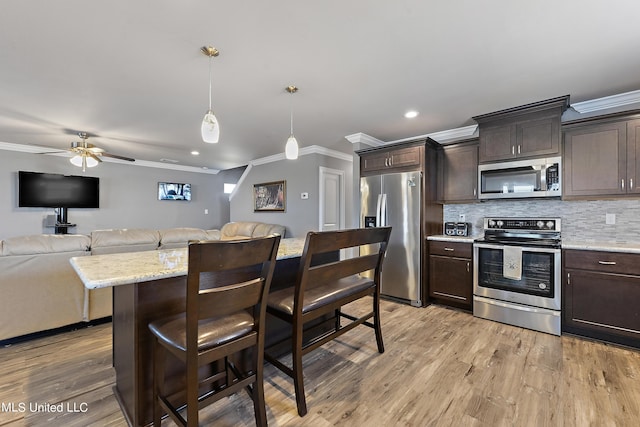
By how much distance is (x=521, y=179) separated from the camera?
3.18 m

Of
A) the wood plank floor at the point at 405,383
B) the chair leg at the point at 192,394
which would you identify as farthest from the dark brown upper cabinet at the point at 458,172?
the chair leg at the point at 192,394

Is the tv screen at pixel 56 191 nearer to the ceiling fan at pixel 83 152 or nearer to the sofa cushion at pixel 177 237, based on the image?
the ceiling fan at pixel 83 152

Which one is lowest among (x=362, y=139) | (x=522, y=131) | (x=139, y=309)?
(x=139, y=309)

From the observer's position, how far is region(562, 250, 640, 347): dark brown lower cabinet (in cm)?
237

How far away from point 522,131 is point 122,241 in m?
4.27

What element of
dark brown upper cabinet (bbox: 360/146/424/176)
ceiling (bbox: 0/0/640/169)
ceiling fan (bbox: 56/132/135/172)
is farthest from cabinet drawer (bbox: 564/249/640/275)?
ceiling fan (bbox: 56/132/135/172)

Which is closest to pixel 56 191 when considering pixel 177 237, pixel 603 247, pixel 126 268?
pixel 177 237

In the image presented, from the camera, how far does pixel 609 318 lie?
246 centimetres

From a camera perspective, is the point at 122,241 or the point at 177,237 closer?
the point at 122,241

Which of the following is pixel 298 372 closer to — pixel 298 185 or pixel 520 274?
pixel 520 274

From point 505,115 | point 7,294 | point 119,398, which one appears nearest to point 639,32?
point 505,115

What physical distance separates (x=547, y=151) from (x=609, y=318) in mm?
1618

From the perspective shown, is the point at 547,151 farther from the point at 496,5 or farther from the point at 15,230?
the point at 15,230

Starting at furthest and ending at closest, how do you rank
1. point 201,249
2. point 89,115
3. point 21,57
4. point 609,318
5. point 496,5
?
point 89,115, point 609,318, point 21,57, point 496,5, point 201,249
